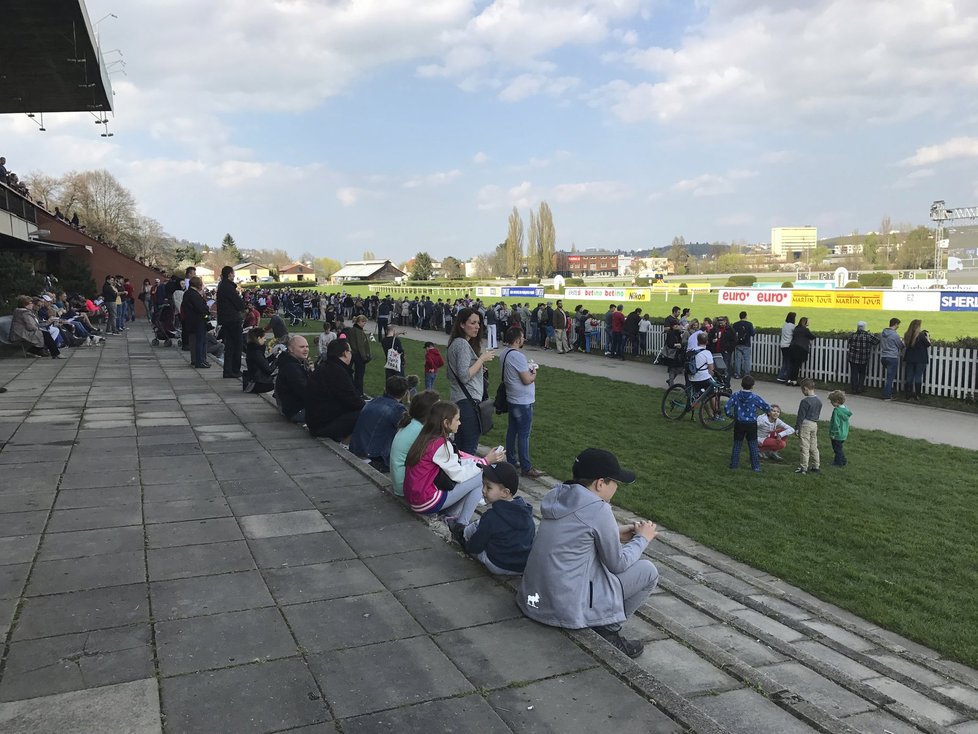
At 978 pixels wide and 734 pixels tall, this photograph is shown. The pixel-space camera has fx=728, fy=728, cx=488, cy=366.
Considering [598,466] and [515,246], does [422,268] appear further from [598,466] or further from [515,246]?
[598,466]

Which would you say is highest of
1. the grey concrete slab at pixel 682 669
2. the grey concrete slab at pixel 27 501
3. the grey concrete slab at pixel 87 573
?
the grey concrete slab at pixel 27 501

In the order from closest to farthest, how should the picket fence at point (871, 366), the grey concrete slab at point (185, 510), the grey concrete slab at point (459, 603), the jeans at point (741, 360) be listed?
the grey concrete slab at point (459, 603)
the grey concrete slab at point (185, 510)
the picket fence at point (871, 366)
the jeans at point (741, 360)

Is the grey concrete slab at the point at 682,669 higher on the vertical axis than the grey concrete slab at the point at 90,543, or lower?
lower

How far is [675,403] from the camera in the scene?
1277cm

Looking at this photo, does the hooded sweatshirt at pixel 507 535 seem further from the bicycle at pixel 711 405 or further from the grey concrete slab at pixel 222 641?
the bicycle at pixel 711 405

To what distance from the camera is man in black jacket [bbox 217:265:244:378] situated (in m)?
13.3

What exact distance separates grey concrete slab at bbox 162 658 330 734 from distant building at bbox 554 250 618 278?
11420cm

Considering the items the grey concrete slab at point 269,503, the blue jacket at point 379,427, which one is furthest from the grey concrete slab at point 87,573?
the blue jacket at point 379,427

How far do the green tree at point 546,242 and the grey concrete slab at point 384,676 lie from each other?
11192 cm

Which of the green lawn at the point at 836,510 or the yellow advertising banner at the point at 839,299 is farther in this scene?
the yellow advertising banner at the point at 839,299

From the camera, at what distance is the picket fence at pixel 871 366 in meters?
13.9

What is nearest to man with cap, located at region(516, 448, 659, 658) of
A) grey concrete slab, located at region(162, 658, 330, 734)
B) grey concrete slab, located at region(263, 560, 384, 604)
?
grey concrete slab, located at region(263, 560, 384, 604)

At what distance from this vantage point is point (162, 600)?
4.14 metres

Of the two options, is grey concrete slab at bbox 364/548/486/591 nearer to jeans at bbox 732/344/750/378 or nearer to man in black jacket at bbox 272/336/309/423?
man in black jacket at bbox 272/336/309/423
